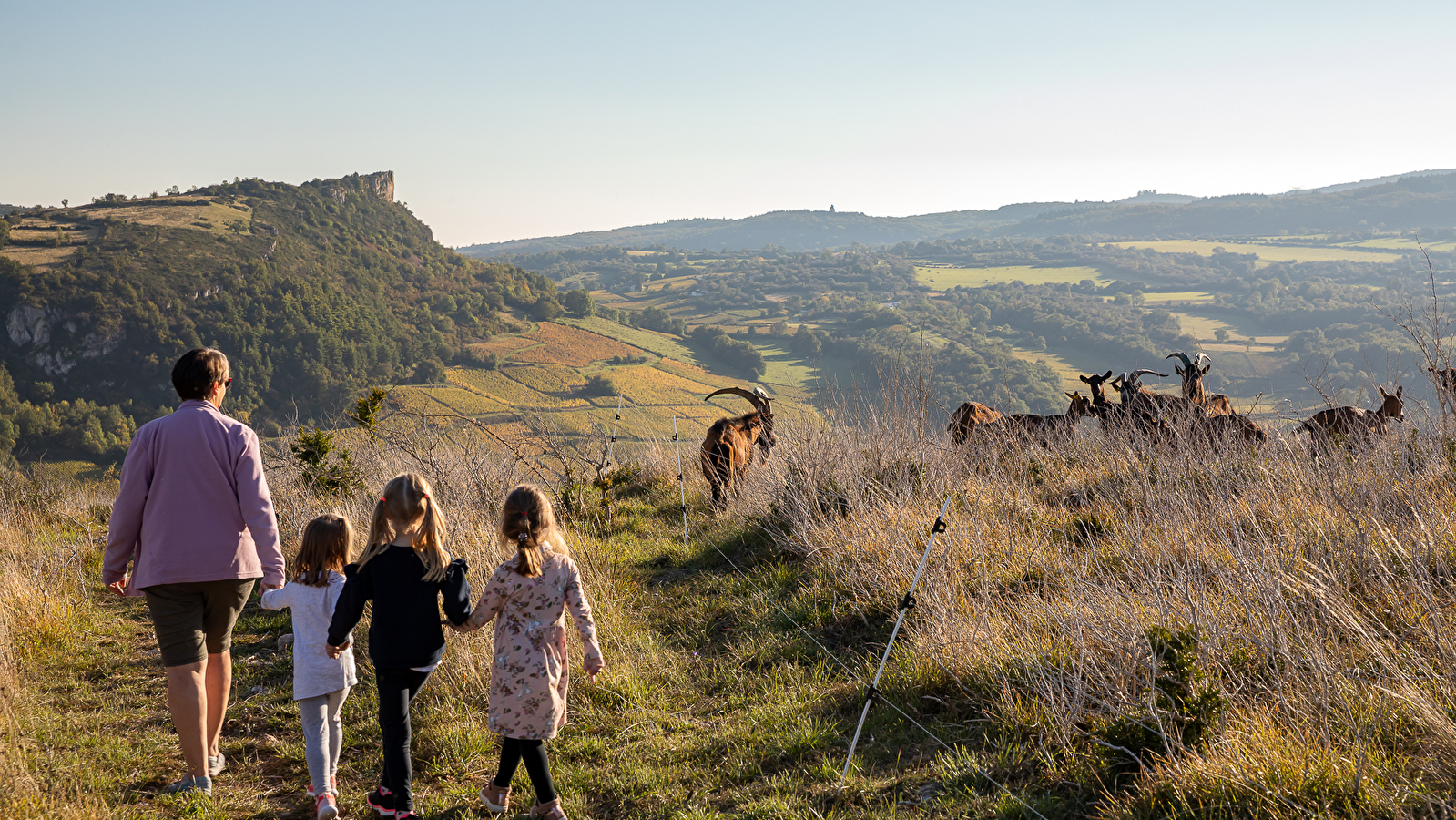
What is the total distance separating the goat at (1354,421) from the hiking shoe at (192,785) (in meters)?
7.81

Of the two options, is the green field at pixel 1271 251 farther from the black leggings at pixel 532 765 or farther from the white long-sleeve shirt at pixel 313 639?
the white long-sleeve shirt at pixel 313 639

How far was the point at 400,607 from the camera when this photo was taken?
3.08 meters

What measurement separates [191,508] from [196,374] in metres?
0.58

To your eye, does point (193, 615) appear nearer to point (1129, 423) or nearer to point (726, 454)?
point (726, 454)

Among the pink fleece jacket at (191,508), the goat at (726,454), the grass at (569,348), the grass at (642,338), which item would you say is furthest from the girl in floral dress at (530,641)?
the grass at (642,338)

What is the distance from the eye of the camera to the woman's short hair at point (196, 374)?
3.27 m

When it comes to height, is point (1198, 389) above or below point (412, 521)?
below

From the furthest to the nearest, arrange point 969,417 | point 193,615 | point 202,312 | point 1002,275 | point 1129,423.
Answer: point 1002,275 → point 202,312 → point 969,417 → point 1129,423 → point 193,615

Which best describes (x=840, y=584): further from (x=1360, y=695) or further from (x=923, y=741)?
(x=1360, y=695)

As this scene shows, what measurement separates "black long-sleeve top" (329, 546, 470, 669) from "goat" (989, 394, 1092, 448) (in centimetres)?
613

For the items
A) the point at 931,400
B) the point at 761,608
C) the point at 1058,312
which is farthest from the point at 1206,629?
the point at 1058,312

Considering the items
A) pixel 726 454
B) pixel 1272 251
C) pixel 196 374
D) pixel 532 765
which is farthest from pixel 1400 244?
pixel 196 374

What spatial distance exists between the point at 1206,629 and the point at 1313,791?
31.8 inches

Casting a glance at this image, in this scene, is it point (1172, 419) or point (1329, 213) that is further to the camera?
point (1329, 213)
